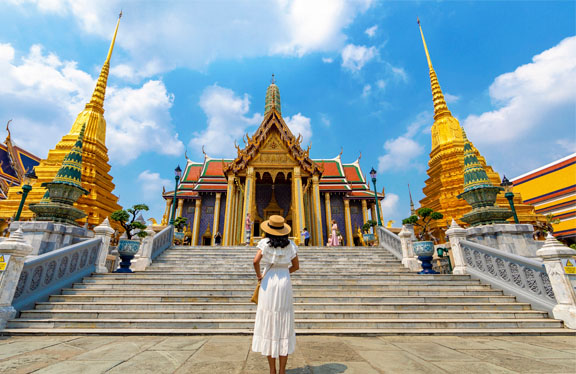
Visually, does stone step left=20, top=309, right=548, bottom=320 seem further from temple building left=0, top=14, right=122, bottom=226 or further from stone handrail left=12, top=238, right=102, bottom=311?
temple building left=0, top=14, right=122, bottom=226

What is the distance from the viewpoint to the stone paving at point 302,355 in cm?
254

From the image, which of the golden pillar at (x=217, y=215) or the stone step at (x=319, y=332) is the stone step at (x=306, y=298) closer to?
the stone step at (x=319, y=332)

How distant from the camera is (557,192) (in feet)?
75.9

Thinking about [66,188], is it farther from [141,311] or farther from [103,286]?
[141,311]

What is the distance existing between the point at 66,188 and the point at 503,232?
11972mm

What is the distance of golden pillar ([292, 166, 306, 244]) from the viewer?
49.1 feet

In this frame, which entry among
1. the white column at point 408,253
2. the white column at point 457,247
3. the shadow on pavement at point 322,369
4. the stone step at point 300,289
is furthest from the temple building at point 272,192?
the shadow on pavement at point 322,369

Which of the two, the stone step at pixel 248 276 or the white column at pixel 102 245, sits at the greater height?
the white column at pixel 102 245

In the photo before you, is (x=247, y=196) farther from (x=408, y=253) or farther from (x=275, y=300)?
(x=275, y=300)

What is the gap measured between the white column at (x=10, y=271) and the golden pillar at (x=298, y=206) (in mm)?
11064

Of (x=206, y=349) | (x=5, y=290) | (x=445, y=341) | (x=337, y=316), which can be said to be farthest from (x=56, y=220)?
(x=445, y=341)

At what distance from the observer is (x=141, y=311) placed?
4.91m

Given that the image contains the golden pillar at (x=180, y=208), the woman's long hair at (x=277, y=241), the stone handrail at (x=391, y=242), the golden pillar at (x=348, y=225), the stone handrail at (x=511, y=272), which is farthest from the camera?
the golden pillar at (x=180, y=208)

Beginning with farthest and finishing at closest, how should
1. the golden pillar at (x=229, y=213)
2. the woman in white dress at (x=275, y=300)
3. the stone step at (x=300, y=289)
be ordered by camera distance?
the golden pillar at (x=229, y=213), the stone step at (x=300, y=289), the woman in white dress at (x=275, y=300)
